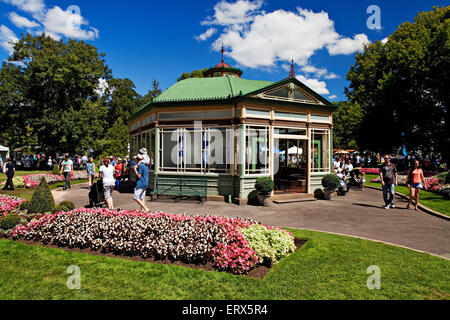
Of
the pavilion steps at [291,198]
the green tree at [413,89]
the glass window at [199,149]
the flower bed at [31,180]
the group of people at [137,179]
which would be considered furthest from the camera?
the green tree at [413,89]

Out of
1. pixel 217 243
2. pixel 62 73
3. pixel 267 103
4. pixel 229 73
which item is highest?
pixel 62 73

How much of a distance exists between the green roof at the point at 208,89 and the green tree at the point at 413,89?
60.7 ft

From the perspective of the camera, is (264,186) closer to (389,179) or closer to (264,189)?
(264,189)

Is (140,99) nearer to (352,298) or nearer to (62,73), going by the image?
(62,73)

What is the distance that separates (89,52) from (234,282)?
37.8 meters

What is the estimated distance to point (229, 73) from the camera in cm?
1834

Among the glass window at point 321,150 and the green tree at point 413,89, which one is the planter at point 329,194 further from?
the green tree at point 413,89

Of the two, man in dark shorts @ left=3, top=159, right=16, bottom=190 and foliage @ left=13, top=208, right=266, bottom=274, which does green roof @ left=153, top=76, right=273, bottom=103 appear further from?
man in dark shorts @ left=3, top=159, right=16, bottom=190

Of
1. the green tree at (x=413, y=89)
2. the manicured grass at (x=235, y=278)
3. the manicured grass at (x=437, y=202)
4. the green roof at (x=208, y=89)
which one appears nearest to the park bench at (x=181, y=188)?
the green roof at (x=208, y=89)

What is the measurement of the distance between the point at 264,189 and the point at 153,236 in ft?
21.0

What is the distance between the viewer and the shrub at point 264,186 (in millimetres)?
11609

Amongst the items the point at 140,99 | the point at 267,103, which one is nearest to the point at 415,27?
the point at 267,103

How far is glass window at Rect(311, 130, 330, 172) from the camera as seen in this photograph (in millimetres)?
14992

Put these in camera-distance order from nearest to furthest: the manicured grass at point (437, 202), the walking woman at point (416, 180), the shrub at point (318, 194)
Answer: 1. the manicured grass at point (437, 202)
2. the walking woman at point (416, 180)
3. the shrub at point (318, 194)
